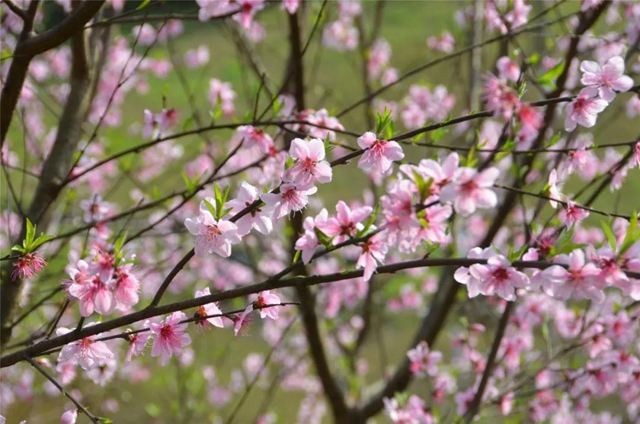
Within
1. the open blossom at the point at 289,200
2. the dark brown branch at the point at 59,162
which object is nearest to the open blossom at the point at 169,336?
the open blossom at the point at 289,200

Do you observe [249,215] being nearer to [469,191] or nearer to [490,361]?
[469,191]

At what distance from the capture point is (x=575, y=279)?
870mm

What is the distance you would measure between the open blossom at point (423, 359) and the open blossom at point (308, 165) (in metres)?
1.42

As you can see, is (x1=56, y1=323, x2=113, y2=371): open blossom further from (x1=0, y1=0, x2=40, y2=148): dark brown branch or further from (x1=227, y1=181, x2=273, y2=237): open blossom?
(x1=0, y1=0, x2=40, y2=148): dark brown branch

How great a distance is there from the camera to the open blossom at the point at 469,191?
2.61 ft

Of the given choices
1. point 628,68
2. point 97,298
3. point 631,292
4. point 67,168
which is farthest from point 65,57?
point 631,292

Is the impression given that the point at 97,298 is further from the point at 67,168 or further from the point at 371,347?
the point at 371,347

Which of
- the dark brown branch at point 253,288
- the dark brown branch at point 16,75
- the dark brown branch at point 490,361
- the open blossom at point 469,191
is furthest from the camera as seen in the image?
the dark brown branch at point 490,361

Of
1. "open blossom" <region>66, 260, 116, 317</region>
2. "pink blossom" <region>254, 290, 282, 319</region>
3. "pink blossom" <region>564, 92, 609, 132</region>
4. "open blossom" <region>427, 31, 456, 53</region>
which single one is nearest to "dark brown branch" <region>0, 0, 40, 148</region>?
"open blossom" <region>66, 260, 116, 317</region>

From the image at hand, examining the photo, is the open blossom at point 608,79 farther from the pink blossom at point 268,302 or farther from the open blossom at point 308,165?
the pink blossom at point 268,302

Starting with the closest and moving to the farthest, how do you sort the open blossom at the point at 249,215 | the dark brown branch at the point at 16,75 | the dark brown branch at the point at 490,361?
the open blossom at the point at 249,215 → the dark brown branch at the point at 16,75 → the dark brown branch at the point at 490,361

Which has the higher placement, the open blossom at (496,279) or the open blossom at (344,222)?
the open blossom at (344,222)

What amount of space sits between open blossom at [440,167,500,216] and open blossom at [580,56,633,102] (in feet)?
1.62

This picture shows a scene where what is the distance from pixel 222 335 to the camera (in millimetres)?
5660
